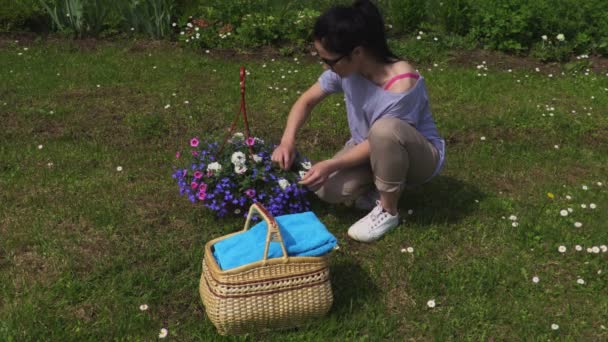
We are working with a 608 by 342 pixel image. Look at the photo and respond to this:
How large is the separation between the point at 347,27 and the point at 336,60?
6.8 inches

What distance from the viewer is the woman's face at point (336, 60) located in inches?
117

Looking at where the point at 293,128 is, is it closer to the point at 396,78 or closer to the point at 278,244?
the point at 396,78

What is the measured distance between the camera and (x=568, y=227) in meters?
3.55

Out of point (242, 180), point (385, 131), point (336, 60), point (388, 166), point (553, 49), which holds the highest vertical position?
point (336, 60)

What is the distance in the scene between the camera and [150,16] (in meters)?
7.15

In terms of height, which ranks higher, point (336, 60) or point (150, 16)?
point (336, 60)

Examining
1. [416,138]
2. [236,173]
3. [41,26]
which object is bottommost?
[41,26]

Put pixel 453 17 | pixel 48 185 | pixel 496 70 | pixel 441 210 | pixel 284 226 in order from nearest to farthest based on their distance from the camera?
pixel 284 226, pixel 441 210, pixel 48 185, pixel 496 70, pixel 453 17

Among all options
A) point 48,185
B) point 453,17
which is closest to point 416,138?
point 48,185

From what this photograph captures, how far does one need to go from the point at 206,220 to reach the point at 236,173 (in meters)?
0.35

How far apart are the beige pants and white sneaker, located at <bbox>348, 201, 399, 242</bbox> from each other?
0.56ft

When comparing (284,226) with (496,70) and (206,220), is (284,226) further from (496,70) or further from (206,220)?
(496,70)

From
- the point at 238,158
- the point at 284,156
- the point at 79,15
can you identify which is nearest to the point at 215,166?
the point at 238,158

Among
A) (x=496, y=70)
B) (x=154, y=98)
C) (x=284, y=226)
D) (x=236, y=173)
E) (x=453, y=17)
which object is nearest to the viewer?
(x=284, y=226)
